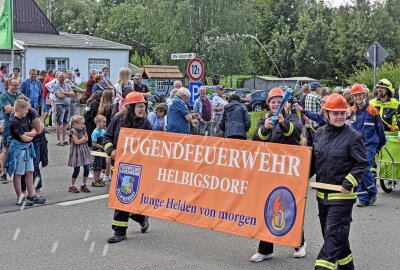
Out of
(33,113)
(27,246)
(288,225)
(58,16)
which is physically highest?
(58,16)

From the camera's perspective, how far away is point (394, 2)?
6450 cm

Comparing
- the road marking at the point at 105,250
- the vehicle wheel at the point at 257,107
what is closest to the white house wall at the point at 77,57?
the vehicle wheel at the point at 257,107

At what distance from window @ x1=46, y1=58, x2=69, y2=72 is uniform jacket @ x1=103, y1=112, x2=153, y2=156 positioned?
3371 centimetres

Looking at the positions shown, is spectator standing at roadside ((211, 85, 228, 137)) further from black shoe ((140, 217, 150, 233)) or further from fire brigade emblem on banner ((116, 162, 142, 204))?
fire brigade emblem on banner ((116, 162, 142, 204))

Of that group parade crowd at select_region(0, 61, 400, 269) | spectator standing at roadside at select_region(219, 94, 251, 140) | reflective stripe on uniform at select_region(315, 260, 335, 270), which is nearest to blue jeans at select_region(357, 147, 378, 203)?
parade crowd at select_region(0, 61, 400, 269)

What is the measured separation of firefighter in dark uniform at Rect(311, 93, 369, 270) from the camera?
645cm

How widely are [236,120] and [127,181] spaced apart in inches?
185

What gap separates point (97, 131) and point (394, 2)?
187ft

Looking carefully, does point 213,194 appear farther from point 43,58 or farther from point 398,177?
point 43,58

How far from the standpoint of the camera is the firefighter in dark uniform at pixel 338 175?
645 centimetres

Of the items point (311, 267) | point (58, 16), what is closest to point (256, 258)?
point (311, 267)

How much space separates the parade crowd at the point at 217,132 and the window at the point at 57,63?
2220 cm

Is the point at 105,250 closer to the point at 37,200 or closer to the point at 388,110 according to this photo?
the point at 37,200

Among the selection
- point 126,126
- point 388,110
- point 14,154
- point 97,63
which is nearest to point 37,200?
point 14,154
